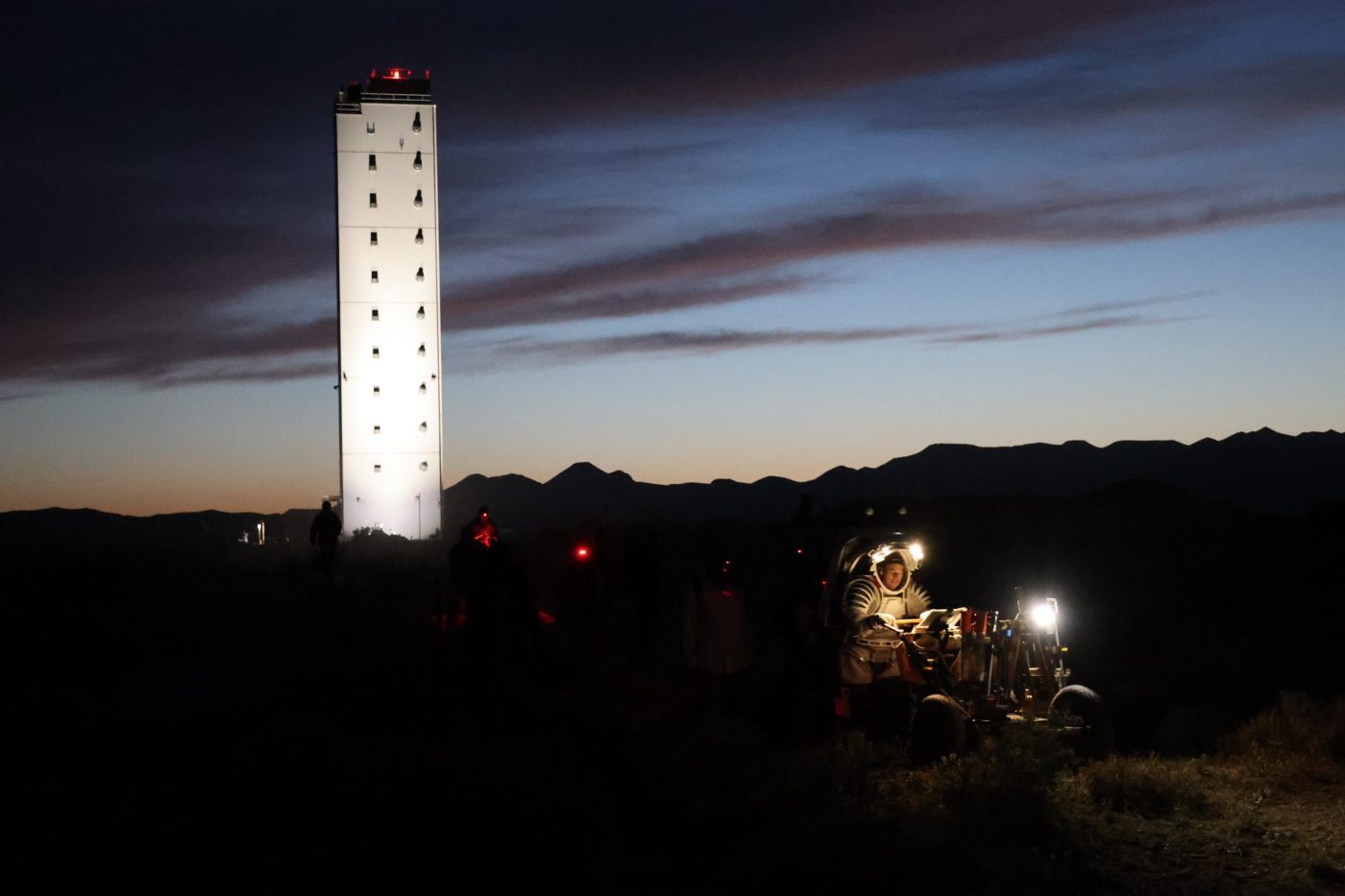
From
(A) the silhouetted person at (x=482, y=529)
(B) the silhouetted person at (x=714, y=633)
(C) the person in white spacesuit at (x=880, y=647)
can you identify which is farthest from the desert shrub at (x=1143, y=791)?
(A) the silhouetted person at (x=482, y=529)

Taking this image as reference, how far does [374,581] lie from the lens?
2619 cm

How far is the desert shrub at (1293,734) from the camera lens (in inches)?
498

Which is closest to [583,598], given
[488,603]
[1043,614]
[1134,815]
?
[488,603]

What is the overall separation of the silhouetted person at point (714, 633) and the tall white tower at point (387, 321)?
130ft

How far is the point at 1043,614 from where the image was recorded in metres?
12.3

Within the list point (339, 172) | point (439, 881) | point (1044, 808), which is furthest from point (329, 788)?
point (339, 172)

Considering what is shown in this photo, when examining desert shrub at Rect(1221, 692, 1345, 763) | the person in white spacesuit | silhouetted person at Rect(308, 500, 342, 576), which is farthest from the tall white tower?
desert shrub at Rect(1221, 692, 1345, 763)

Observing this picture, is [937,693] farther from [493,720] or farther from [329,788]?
[329,788]

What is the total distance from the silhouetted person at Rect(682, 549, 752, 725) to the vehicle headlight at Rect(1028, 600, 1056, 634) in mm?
2795

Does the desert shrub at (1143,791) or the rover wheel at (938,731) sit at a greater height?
the rover wheel at (938,731)

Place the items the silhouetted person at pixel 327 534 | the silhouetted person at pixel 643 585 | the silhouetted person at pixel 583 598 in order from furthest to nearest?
the silhouetted person at pixel 327 534 → the silhouetted person at pixel 643 585 → the silhouetted person at pixel 583 598

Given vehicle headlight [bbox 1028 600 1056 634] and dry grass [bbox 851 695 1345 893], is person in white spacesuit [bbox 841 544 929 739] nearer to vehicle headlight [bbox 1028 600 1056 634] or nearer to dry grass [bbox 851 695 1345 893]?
dry grass [bbox 851 695 1345 893]

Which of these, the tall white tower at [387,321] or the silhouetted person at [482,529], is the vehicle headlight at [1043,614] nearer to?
the silhouetted person at [482,529]

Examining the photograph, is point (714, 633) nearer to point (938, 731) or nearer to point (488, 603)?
point (938, 731)
